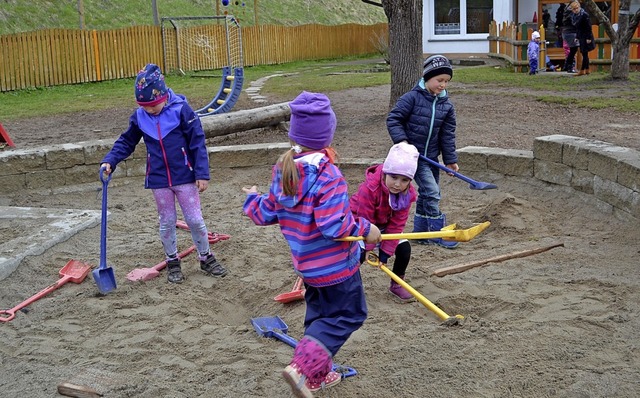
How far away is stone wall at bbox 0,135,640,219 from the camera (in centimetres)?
628

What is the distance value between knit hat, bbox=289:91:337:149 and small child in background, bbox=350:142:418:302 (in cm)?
92

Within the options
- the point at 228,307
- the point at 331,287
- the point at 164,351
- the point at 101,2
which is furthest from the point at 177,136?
the point at 101,2

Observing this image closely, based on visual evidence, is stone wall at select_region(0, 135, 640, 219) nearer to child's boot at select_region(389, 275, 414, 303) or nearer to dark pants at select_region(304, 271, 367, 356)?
child's boot at select_region(389, 275, 414, 303)

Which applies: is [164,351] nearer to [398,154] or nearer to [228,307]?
[228,307]

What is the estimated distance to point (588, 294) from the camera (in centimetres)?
469

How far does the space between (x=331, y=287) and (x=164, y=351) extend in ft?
4.04

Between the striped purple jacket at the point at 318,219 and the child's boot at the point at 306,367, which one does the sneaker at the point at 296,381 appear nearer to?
the child's boot at the point at 306,367

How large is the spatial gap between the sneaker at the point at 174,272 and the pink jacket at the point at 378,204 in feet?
4.92

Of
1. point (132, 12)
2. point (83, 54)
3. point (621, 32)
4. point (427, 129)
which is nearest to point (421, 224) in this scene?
point (427, 129)

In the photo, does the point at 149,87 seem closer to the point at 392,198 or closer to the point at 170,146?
the point at 170,146

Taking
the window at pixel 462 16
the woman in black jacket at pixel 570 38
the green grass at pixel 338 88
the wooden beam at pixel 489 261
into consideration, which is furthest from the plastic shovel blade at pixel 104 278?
the window at pixel 462 16

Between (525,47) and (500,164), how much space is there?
13.1 meters

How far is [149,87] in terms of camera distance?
200 inches

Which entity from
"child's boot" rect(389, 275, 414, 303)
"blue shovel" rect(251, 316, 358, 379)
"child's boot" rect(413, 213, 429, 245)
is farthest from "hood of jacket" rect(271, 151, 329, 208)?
"child's boot" rect(413, 213, 429, 245)
